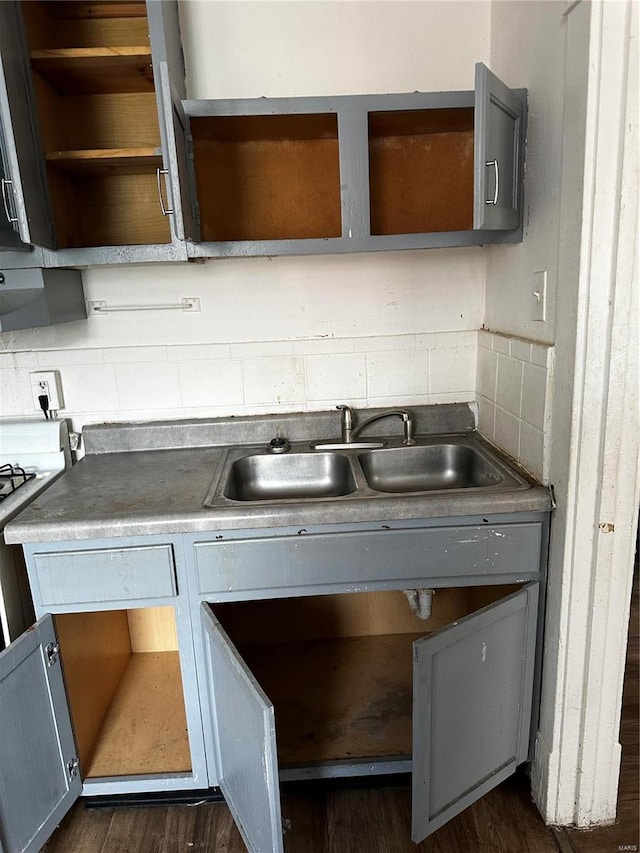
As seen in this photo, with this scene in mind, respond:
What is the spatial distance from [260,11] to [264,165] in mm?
423

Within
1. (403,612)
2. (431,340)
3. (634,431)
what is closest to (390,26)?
(431,340)

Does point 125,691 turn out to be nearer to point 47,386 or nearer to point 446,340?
point 47,386

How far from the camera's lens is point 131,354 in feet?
6.01

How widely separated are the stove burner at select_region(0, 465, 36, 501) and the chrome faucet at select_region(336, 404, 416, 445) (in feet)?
A: 3.21

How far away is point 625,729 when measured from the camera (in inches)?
69.8

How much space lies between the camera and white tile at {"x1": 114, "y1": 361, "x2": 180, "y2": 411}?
1.84 m

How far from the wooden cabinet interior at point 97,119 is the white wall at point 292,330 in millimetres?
173

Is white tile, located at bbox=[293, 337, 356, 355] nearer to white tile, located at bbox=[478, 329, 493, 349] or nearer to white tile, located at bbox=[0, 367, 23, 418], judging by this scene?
white tile, located at bbox=[478, 329, 493, 349]

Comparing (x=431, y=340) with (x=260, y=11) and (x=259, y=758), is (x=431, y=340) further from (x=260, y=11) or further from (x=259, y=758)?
(x=259, y=758)

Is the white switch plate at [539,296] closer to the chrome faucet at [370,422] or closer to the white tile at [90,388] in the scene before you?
the chrome faucet at [370,422]

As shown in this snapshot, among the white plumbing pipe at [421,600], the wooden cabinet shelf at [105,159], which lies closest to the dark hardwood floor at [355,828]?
the white plumbing pipe at [421,600]

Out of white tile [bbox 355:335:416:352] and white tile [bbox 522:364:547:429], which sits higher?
white tile [bbox 355:335:416:352]

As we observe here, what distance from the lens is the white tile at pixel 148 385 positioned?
6.04 ft

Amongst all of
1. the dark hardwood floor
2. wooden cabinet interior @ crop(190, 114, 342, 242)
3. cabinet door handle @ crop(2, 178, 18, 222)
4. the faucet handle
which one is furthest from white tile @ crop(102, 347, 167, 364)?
A: the dark hardwood floor
